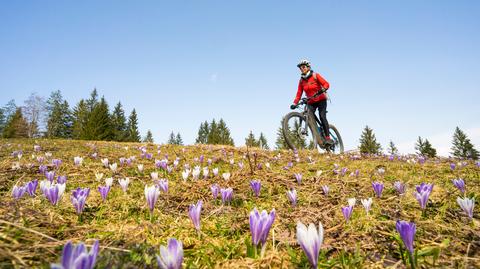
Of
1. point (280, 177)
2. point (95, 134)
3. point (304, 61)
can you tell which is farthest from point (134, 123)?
point (280, 177)

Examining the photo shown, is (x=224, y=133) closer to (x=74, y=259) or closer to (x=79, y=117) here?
(x=79, y=117)

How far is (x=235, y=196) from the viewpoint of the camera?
8.93ft

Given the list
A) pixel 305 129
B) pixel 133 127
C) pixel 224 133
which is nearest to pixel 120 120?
pixel 133 127

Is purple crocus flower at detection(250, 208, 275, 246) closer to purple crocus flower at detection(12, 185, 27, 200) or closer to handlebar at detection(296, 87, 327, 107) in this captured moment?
purple crocus flower at detection(12, 185, 27, 200)

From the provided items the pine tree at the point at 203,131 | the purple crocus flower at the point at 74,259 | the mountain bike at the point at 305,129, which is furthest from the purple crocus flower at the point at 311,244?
the pine tree at the point at 203,131

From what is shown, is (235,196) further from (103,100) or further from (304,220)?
(103,100)

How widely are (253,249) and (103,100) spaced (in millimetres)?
62619

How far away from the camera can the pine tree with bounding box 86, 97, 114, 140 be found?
164 ft

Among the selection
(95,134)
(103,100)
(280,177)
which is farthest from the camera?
(103,100)

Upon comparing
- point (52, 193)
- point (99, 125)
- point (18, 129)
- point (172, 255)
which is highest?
point (99, 125)

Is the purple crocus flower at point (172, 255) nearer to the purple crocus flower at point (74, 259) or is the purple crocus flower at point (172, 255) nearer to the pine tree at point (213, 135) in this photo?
the purple crocus flower at point (74, 259)

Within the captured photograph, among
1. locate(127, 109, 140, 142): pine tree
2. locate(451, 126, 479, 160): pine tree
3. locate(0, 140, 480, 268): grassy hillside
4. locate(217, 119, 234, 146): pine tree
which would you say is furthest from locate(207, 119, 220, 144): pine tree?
locate(0, 140, 480, 268): grassy hillside

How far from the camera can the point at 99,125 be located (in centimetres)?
5116

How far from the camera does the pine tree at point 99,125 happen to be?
1965 inches
